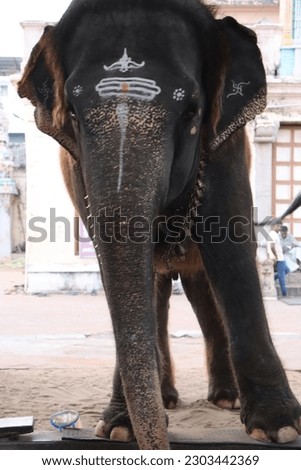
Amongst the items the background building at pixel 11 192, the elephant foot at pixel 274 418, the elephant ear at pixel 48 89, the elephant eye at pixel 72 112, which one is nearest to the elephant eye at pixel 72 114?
the elephant eye at pixel 72 112

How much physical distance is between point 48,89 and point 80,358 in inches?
157

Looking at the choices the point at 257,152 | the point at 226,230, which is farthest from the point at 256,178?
the point at 226,230

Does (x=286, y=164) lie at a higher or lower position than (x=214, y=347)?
higher

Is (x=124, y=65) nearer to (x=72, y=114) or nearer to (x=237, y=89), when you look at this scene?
(x=72, y=114)

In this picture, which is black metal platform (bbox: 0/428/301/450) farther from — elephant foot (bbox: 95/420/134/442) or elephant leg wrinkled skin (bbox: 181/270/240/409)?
elephant leg wrinkled skin (bbox: 181/270/240/409)

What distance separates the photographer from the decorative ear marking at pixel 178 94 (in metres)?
2.57

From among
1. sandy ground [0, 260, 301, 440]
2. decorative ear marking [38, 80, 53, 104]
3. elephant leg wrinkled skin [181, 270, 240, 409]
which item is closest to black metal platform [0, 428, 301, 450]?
sandy ground [0, 260, 301, 440]

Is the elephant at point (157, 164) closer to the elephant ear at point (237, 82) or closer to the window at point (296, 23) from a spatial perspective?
the elephant ear at point (237, 82)

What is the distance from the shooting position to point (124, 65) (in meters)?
2.56

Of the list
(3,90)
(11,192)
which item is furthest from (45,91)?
(3,90)

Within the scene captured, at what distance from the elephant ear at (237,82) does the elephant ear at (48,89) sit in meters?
0.60

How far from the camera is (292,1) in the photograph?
1656 cm

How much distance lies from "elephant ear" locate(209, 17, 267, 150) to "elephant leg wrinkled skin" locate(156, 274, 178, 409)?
149 cm

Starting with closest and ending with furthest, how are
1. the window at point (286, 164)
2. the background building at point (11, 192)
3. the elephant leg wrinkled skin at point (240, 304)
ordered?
the elephant leg wrinkled skin at point (240, 304) < the window at point (286, 164) < the background building at point (11, 192)
